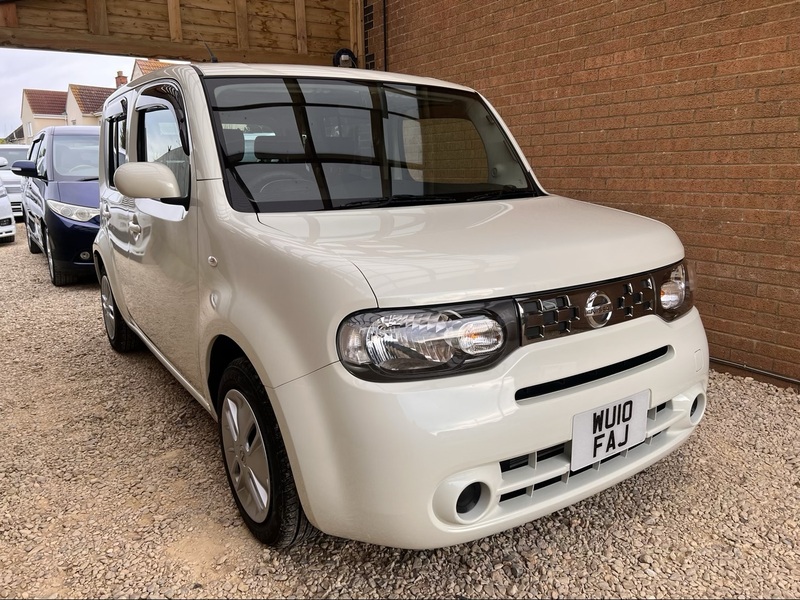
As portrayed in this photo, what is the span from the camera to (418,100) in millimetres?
2881

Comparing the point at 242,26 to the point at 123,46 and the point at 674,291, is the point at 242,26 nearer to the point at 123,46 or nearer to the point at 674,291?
the point at 123,46

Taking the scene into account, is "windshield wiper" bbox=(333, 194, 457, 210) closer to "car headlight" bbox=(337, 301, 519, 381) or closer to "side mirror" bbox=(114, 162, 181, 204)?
"side mirror" bbox=(114, 162, 181, 204)

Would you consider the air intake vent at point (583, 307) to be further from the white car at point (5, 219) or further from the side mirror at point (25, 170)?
the white car at point (5, 219)

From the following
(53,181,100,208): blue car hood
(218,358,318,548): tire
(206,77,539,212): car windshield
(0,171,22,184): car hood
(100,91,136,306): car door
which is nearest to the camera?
(218,358,318,548): tire

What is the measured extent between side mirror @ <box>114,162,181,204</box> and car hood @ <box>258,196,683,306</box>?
1.70 ft

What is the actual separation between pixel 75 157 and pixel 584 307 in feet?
24.1

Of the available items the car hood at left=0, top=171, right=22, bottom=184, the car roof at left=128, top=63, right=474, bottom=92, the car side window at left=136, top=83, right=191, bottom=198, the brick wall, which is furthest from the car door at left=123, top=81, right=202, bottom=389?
the car hood at left=0, top=171, right=22, bottom=184

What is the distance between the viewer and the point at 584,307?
5.87ft

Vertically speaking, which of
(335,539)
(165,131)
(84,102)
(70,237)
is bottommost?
(335,539)

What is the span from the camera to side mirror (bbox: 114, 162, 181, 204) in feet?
Answer: 7.39

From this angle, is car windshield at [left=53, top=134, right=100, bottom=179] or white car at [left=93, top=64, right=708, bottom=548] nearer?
white car at [left=93, top=64, right=708, bottom=548]

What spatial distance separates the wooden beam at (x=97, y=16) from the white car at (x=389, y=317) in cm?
462

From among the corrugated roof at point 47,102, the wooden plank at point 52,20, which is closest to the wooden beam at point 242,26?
the wooden plank at point 52,20

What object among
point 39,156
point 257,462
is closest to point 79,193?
point 39,156
